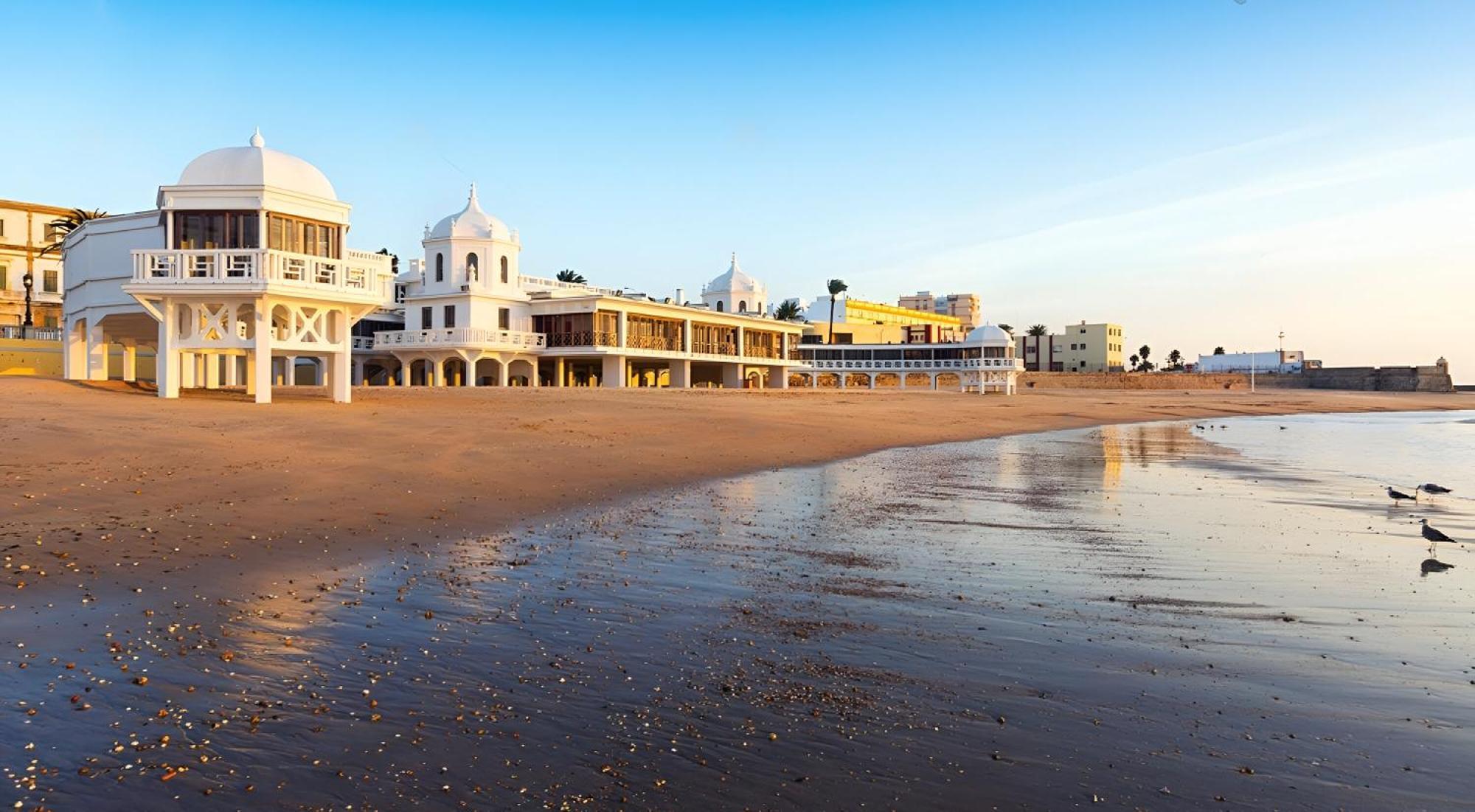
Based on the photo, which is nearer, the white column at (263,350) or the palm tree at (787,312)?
the white column at (263,350)

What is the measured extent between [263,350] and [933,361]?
76.4m

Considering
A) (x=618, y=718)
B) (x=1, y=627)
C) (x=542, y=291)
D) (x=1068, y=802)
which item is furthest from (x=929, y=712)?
(x=542, y=291)

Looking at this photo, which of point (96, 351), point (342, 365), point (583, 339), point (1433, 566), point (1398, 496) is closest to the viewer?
point (1433, 566)

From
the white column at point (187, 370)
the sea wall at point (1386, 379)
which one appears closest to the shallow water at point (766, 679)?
the white column at point (187, 370)

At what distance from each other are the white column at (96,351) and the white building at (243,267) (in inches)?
42.7

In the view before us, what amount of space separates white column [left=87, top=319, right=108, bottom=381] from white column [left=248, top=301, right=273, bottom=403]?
8003 mm

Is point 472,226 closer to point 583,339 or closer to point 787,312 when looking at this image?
point 583,339

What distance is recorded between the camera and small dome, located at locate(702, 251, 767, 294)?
87.7 m

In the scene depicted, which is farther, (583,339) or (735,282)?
(735,282)

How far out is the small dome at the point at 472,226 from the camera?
2333 inches

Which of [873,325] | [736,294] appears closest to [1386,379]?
[873,325]

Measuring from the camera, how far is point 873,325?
126 meters

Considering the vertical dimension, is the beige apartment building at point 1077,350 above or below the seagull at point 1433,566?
above

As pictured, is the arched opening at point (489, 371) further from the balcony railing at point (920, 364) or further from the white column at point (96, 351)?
the balcony railing at point (920, 364)
